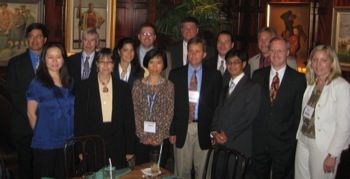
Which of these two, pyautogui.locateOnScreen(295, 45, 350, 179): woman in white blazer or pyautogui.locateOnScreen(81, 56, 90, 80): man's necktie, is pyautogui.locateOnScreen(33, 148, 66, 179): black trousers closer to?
pyautogui.locateOnScreen(81, 56, 90, 80): man's necktie

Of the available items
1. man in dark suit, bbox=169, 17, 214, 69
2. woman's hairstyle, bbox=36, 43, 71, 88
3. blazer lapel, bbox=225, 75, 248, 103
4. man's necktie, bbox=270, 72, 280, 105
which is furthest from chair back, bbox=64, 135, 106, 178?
man in dark suit, bbox=169, 17, 214, 69

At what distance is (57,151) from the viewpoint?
12.1ft

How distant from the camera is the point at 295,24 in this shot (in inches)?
279

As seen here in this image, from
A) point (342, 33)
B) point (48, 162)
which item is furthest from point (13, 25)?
point (342, 33)

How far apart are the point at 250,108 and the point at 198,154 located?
70cm

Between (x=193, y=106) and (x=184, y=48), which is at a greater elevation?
(x=184, y=48)

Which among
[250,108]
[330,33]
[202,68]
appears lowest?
[250,108]

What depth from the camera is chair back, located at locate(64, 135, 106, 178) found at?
11.0ft

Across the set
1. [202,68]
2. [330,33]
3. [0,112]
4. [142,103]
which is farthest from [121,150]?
[330,33]

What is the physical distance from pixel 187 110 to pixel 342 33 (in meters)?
3.36

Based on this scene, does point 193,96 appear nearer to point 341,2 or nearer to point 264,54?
point 264,54

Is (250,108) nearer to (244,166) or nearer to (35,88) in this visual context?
(244,166)

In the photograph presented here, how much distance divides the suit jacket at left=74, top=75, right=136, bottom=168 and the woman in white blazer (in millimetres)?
1533

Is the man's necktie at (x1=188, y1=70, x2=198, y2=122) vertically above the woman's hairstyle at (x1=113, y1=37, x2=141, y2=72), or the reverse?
the woman's hairstyle at (x1=113, y1=37, x2=141, y2=72)
